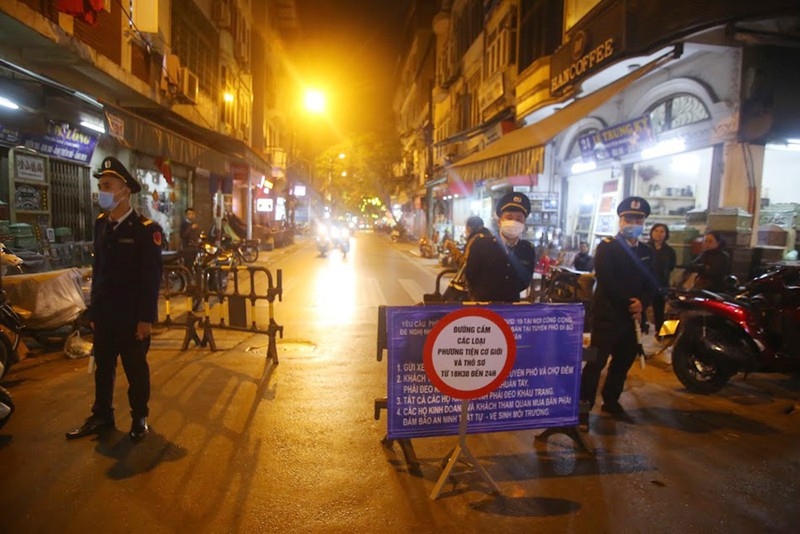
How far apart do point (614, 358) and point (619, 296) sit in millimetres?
682

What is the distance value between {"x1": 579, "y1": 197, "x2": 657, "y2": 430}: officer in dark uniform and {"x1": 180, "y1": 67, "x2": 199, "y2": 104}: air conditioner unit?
13.7 meters

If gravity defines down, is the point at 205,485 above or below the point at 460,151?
below

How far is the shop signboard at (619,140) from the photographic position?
1155 cm

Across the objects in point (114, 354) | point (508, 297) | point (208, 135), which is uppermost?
point (208, 135)

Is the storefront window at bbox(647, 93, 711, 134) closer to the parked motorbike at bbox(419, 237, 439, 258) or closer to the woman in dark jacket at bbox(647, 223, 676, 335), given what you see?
the woman in dark jacket at bbox(647, 223, 676, 335)

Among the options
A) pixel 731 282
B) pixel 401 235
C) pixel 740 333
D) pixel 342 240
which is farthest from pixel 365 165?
pixel 740 333

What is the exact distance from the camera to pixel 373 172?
172 feet

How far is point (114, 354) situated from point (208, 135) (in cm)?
1426

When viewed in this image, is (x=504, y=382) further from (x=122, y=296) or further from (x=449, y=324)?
(x=122, y=296)

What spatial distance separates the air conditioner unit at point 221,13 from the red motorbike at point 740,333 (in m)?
21.8

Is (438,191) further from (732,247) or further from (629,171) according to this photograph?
(732,247)

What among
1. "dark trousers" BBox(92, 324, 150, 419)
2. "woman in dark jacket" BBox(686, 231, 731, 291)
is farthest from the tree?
"dark trousers" BBox(92, 324, 150, 419)

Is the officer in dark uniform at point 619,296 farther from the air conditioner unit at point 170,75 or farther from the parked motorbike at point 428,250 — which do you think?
the parked motorbike at point 428,250

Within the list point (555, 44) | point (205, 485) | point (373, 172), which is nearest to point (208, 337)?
point (205, 485)
